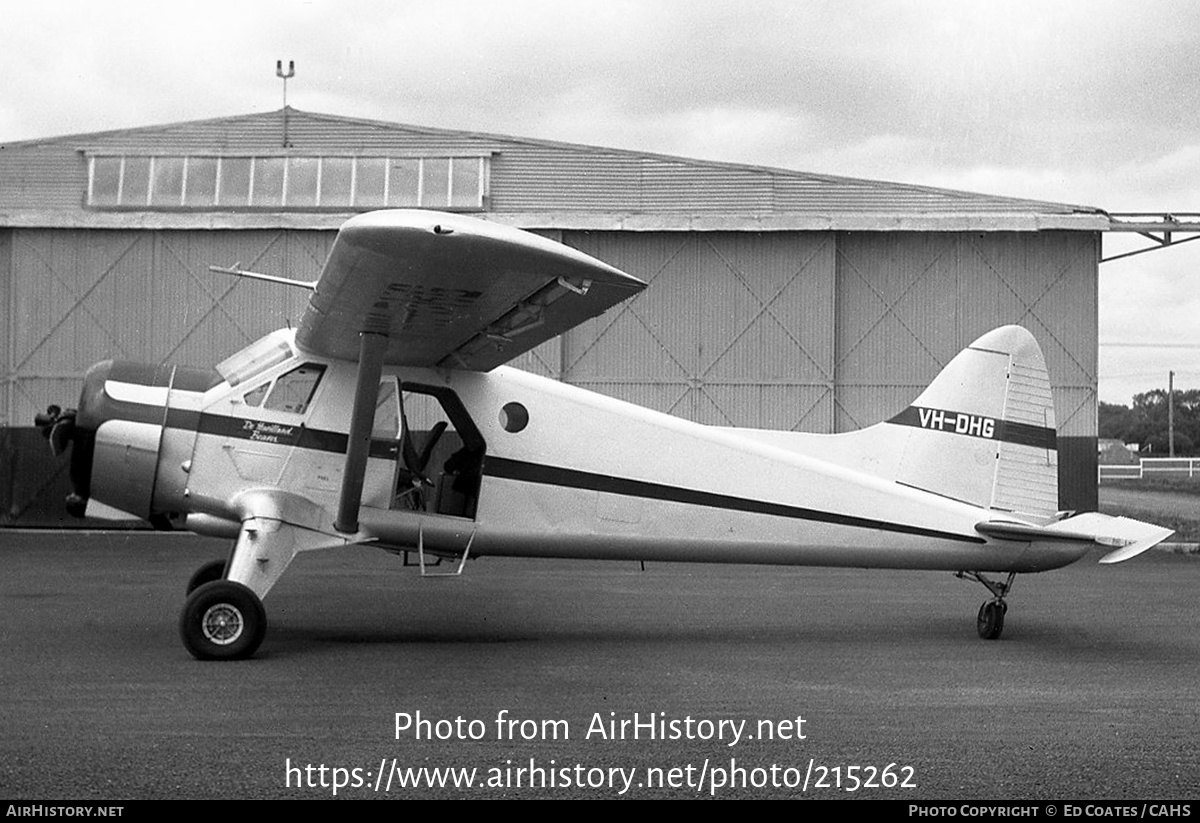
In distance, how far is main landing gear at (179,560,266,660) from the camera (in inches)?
330

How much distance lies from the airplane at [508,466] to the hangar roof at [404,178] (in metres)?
13.7

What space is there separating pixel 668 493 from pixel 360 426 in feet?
8.31

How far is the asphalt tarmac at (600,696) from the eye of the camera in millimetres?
5418

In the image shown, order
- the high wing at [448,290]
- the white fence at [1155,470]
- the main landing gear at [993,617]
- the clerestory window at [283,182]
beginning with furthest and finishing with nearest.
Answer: the white fence at [1155,470] < the clerestory window at [283,182] < the main landing gear at [993,617] < the high wing at [448,290]

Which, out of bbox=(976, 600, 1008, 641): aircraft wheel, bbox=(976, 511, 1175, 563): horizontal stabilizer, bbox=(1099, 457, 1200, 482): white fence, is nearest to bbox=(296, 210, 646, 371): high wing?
bbox=(976, 511, 1175, 563): horizontal stabilizer

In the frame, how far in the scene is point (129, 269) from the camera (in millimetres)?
23172

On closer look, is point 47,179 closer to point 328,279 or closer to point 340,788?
point 328,279

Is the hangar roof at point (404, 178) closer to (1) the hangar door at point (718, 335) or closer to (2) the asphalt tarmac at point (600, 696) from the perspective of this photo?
(1) the hangar door at point (718, 335)

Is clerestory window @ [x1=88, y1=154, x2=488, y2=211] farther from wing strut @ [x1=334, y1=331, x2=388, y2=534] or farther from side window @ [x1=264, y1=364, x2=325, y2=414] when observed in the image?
wing strut @ [x1=334, y1=331, x2=388, y2=534]

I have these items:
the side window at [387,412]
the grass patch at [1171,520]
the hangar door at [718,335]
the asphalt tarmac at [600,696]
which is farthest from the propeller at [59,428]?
the grass patch at [1171,520]

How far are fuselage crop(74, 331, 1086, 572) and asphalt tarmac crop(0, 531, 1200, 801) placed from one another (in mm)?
785

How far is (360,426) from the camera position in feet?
29.9

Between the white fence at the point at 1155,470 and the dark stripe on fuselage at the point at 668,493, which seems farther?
the white fence at the point at 1155,470

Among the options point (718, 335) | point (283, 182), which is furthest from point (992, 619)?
point (283, 182)
